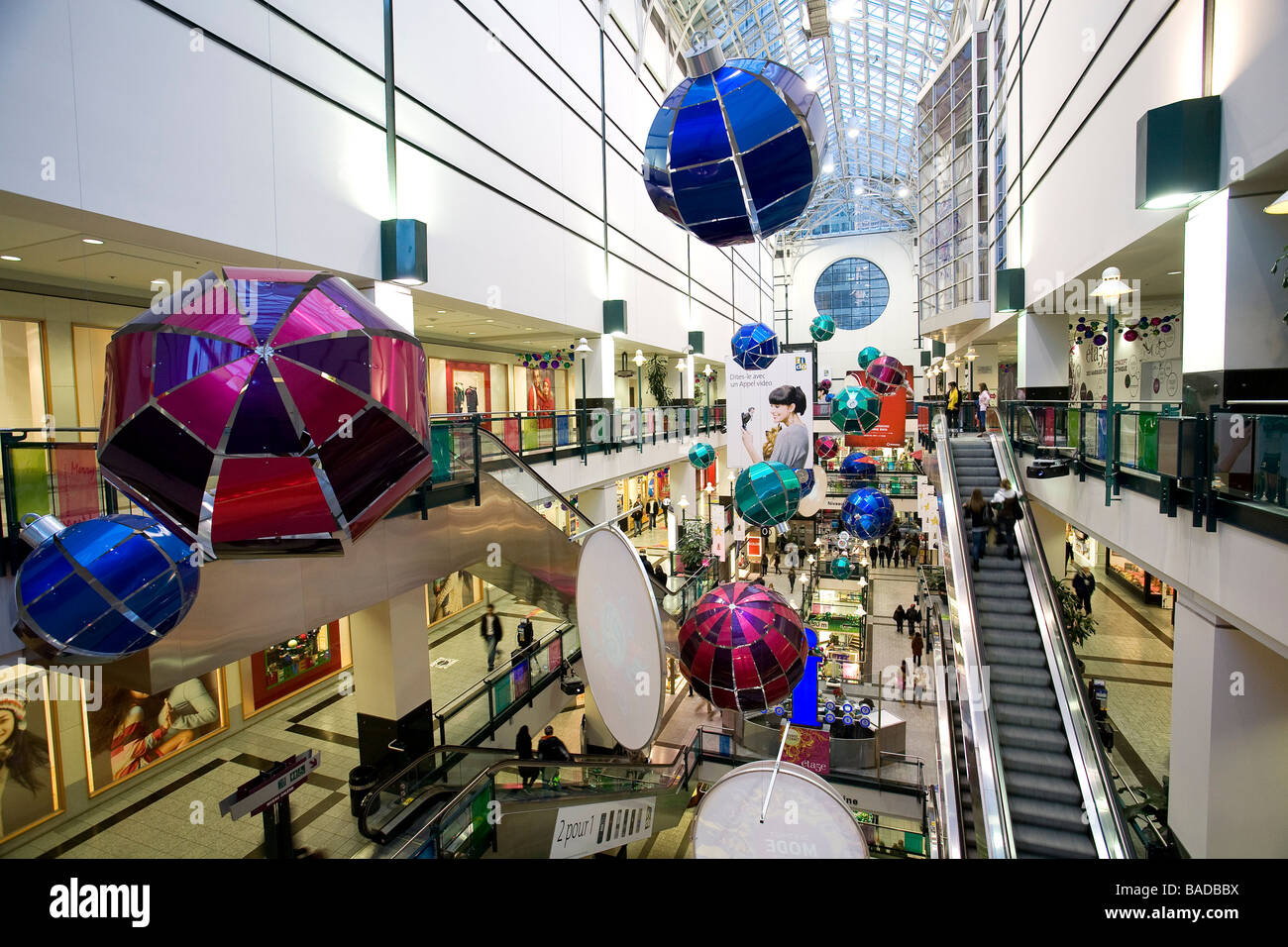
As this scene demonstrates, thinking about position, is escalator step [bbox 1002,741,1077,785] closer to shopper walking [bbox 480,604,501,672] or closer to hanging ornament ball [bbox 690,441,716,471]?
hanging ornament ball [bbox 690,441,716,471]

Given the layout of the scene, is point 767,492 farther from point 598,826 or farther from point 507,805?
point 507,805

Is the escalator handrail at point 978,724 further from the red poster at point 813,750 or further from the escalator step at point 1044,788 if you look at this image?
the red poster at point 813,750

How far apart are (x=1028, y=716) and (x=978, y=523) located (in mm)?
3330

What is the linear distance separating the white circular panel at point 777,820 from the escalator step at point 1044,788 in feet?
21.4

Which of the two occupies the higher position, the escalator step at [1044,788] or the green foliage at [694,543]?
the green foliage at [694,543]

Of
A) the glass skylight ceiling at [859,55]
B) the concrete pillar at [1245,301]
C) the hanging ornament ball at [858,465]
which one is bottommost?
the hanging ornament ball at [858,465]

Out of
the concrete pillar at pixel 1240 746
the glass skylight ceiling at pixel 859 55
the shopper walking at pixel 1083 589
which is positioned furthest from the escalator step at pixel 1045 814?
the glass skylight ceiling at pixel 859 55

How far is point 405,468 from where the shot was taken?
6.59 feet

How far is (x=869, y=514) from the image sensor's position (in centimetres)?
1247

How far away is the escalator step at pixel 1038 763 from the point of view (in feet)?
25.4

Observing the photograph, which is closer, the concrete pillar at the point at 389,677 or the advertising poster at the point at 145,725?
the concrete pillar at the point at 389,677

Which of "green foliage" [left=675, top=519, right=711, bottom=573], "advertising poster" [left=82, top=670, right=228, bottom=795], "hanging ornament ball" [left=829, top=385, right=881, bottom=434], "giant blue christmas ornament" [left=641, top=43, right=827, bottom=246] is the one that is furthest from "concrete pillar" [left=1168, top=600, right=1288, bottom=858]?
"green foliage" [left=675, top=519, right=711, bottom=573]

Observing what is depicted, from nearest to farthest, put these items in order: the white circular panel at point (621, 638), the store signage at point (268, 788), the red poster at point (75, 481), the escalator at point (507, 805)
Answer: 1. the white circular panel at point (621, 638)
2. the red poster at point (75, 481)
3. the store signage at point (268, 788)
4. the escalator at point (507, 805)

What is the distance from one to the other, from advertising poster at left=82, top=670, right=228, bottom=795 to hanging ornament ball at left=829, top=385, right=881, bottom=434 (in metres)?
12.5
